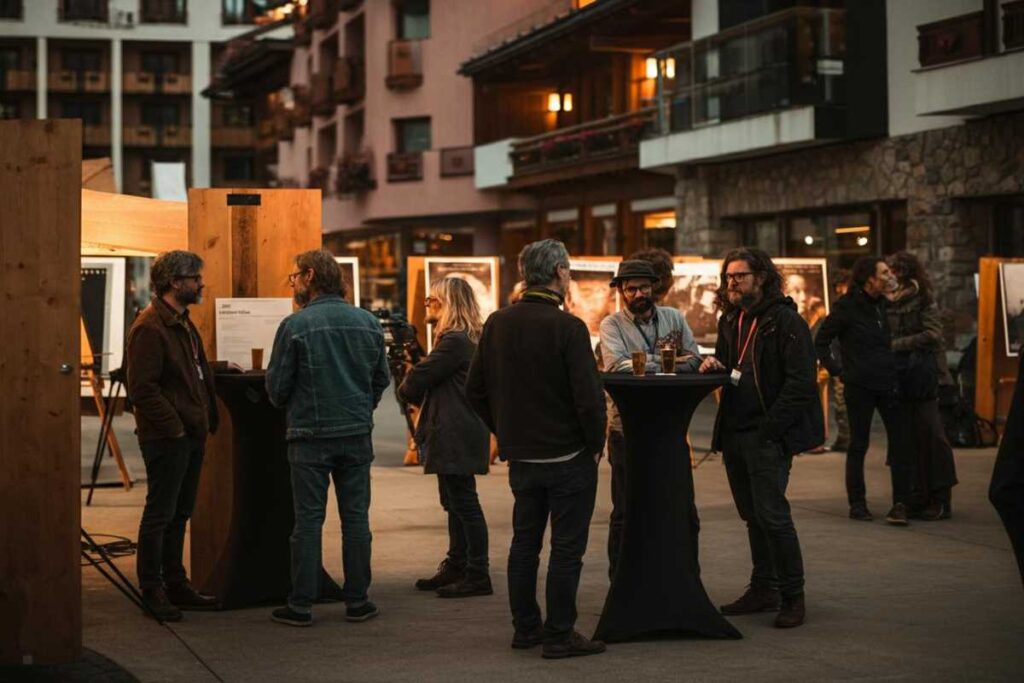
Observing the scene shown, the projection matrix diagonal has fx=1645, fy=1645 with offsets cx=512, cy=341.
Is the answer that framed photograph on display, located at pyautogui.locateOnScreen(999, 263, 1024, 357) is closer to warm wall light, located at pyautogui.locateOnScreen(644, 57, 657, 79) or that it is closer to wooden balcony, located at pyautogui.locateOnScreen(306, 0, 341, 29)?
warm wall light, located at pyautogui.locateOnScreen(644, 57, 657, 79)

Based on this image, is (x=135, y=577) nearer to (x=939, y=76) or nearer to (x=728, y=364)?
(x=728, y=364)

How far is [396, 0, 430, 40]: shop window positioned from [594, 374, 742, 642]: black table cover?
38460 millimetres

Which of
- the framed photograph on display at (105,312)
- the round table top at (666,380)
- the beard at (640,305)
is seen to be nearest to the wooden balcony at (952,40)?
the framed photograph on display at (105,312)

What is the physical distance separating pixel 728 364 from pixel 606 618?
1.49 m

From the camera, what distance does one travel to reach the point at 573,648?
23.7 feet

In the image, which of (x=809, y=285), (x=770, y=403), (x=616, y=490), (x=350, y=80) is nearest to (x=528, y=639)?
(x=616, y=490)

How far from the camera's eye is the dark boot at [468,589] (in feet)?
29.0

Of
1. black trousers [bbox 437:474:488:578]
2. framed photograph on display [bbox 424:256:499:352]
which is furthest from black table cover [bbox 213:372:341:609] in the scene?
framed photograph on display [bbox 424:256:499:352]

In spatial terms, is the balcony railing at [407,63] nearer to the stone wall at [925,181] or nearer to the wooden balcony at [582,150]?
the wooden balcony at [582,150]

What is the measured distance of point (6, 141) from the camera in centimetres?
643

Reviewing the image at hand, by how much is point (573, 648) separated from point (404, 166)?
3777 centimetres

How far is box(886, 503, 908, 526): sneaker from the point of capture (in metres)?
11.3

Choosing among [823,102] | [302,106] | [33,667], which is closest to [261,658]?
[33,667]

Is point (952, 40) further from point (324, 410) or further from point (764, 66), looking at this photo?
point (324, 410)
